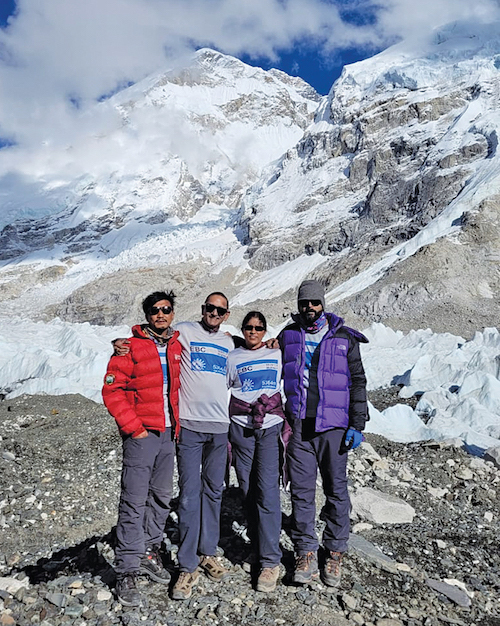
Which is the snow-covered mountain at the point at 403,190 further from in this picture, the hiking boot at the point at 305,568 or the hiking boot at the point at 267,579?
the hiking boot at the point at 267,579

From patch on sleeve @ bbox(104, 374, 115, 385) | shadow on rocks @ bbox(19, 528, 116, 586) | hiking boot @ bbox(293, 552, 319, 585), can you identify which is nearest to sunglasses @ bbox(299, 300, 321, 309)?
patch on sleeve @ bbox(104, 374, 115, 385)

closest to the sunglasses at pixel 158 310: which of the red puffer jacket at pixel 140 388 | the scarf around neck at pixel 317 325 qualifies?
the red puffer jacket at pixel 140 388

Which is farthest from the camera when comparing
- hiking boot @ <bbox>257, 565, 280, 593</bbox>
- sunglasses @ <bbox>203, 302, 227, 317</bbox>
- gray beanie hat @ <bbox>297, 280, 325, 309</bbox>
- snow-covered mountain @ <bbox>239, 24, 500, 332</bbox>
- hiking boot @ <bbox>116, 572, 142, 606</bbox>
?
snow-covered mountain @ <bbox>239, 24, 500, 332</bbox>

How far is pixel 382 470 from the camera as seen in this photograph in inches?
268

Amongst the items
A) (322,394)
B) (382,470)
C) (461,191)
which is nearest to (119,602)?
(322,394)

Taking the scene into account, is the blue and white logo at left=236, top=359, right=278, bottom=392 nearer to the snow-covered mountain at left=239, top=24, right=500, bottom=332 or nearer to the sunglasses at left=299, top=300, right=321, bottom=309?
the sunglasses at left=299, top=300, right=321, bottom=309

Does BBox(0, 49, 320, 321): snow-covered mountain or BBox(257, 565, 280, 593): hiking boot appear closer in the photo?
BBox(257, 565, 280, 593): hiking boot

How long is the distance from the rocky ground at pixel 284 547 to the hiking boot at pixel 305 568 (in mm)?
83

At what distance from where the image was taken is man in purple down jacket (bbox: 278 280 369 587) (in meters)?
3.94

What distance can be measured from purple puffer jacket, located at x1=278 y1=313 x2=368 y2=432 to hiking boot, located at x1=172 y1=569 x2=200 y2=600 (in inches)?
54.2

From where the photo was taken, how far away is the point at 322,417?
393 centimetres

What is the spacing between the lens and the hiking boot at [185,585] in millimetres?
3502

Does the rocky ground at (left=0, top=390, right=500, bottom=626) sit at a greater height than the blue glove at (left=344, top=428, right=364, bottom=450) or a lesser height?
lesser

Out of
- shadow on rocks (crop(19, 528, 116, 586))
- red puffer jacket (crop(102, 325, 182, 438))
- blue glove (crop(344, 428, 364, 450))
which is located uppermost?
red puffer jacket (crop(102, 325, 182, 438))
